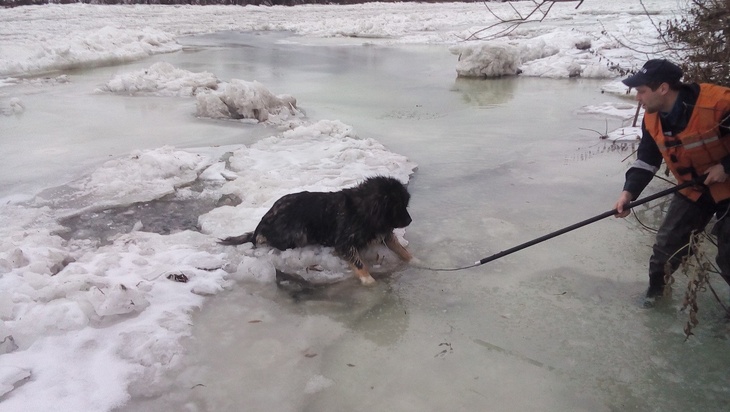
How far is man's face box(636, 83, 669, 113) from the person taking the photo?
110 inches


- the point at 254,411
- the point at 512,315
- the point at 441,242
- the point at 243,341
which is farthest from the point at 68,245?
the point at 512,315

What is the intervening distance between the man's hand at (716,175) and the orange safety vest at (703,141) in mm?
90

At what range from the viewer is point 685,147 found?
2855mm

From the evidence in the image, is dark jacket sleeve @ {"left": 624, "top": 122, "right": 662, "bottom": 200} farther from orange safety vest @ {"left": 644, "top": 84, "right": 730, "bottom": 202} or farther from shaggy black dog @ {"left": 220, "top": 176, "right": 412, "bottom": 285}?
shaggy black dog @ {"left": 220, "top": 176, "right": 412, "bottom": 285}

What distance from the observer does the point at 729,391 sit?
8.11ft

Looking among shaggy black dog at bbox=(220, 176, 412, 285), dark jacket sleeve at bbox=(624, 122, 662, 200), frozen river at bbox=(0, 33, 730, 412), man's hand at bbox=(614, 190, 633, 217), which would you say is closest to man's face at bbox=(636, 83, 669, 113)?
dark jacket sleeve at bbox=(624, 122, 662, 200)

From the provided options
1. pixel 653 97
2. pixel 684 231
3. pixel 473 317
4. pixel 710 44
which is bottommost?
pixel 473 317

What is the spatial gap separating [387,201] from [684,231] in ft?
6.25

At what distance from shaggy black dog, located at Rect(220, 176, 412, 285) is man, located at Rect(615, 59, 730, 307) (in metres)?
1.52

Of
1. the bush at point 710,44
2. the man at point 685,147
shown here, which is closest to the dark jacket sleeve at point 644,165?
the man at point 685,147

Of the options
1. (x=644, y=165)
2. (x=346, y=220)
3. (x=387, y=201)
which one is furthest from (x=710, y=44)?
(x=346, y=220)

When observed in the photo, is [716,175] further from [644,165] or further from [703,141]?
[644,165]

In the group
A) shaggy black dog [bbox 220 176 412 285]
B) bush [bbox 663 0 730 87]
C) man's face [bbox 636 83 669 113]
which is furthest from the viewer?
bush [bbox 663 0 730 87]

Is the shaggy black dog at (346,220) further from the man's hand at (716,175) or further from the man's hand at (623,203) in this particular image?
the man's hand at (716,175)
